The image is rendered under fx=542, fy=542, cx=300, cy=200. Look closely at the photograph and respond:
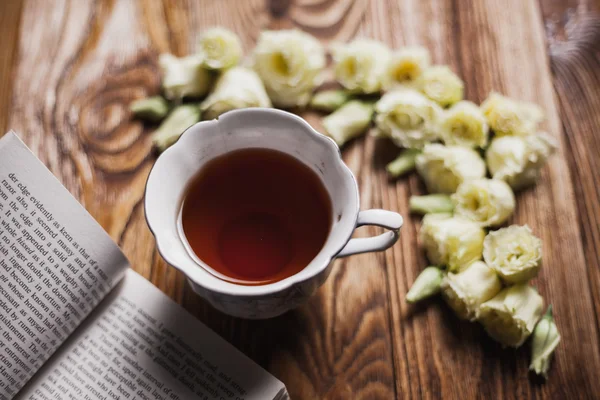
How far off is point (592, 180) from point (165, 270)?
64cm

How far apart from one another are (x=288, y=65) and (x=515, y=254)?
413mm

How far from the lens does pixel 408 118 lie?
2.57ft

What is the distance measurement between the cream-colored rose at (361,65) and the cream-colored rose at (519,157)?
20 centimetres

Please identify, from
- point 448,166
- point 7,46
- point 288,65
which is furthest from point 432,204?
point 7,46

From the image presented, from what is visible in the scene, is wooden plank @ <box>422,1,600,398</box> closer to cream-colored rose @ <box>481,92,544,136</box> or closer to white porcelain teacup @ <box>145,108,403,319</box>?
cream-colored rose @ <box>481,92,544,136</box>

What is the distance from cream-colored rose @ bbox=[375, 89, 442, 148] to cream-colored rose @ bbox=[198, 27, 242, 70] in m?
0.23

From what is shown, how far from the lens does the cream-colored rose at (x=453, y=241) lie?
2.35 ft

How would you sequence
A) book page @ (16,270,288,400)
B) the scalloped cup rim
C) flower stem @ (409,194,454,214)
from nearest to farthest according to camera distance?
the scalloped cup rim → book page @ (16,270,288,400) → flower stem @ (409,194,454,214)

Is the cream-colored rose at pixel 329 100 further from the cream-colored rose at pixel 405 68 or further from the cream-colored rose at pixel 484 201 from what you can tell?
the cream-colored rose at pixel 484 201

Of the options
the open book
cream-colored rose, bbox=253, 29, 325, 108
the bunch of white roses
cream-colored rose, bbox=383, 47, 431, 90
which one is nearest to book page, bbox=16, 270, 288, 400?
the open book

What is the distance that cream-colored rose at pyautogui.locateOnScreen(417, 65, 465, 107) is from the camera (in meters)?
0.81

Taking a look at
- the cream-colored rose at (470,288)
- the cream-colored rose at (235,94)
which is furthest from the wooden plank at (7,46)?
the cream-colored rose at (470,288)

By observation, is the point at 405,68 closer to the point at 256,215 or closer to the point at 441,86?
the point at 441,86

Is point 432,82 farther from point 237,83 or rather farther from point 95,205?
point 95,205
